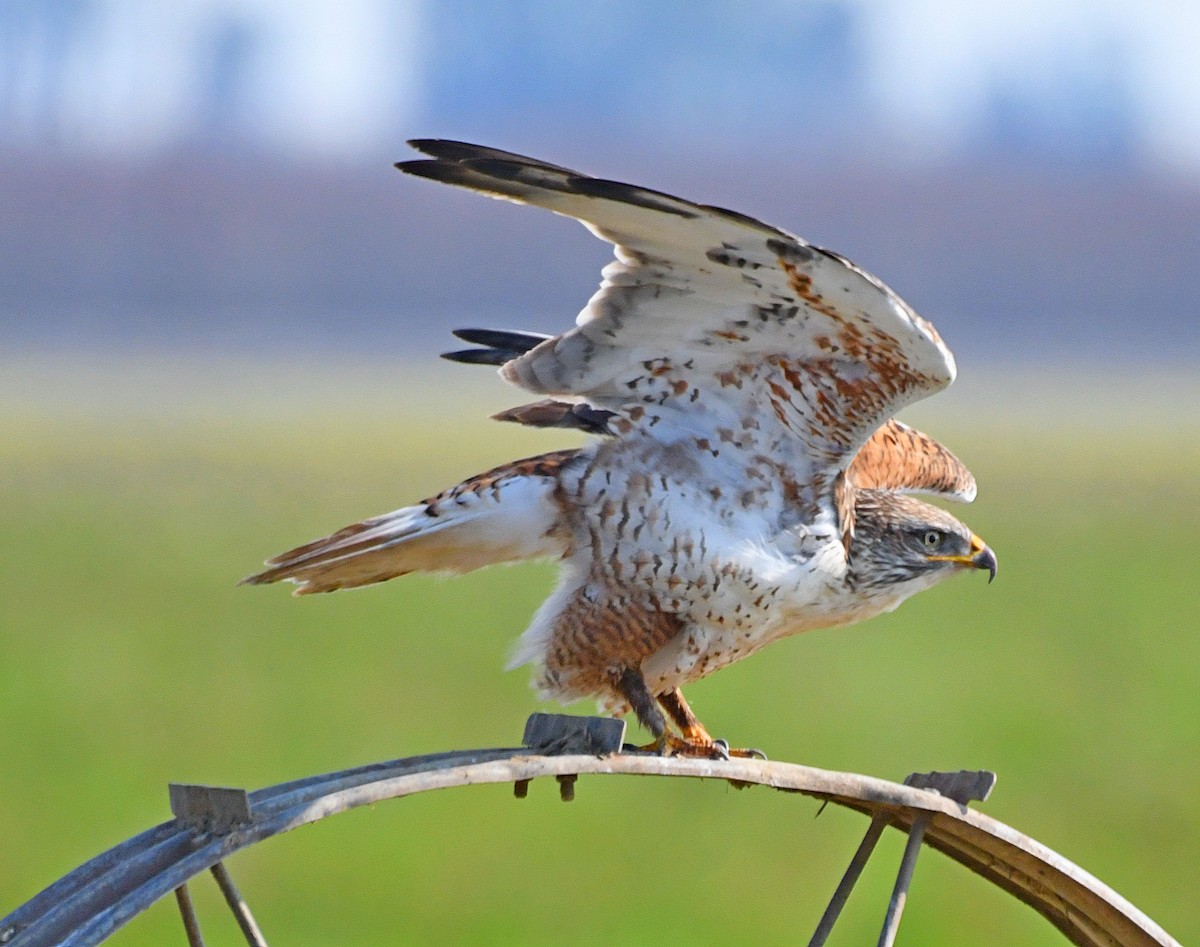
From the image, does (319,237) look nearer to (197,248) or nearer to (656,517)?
(197,248)

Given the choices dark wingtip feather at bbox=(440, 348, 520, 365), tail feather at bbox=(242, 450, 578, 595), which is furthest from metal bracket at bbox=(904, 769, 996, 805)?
dark wingtip feather at bbox=(440, 348, 520, 365)

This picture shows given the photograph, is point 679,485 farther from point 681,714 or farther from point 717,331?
point 681,714

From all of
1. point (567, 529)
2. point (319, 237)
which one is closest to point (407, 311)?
point (319, 237)

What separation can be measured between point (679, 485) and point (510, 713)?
19.0 metres

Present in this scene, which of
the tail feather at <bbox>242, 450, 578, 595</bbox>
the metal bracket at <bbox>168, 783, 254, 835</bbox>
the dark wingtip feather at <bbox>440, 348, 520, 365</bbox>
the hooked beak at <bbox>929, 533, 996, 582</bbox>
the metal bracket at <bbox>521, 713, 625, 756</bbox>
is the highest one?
the dark wingtip feather at <bbox>440, 348, 520, 365</bbox>

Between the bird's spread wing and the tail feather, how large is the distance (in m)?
0.26

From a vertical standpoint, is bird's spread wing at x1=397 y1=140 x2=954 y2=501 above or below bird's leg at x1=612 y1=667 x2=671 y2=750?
above

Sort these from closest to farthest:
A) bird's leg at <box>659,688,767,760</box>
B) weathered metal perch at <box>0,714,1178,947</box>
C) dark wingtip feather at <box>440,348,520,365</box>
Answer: weathered metal perch at <box>0,714,1178,947</box> < bird's leg at <box>659,688,767,760</box> < dark wingtip feather at <box>440,348,520,365</box>

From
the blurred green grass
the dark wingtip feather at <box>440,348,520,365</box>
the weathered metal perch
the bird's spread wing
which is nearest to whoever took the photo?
the weathered metal perch

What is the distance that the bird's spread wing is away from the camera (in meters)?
4.39

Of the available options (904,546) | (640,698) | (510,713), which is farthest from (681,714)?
(510,713)

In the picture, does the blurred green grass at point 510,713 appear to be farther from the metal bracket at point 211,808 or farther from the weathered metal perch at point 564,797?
the metal bracket at point 211,808

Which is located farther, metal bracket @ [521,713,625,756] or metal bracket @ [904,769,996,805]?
metal bracket @ [904,769,996,805]

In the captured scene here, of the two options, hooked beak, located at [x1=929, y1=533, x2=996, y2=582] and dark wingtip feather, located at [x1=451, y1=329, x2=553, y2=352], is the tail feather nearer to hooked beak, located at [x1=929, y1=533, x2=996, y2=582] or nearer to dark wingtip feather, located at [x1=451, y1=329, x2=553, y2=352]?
dark wingtip feather, located at [x1=451, y1=329, x2=553, y2=352]
